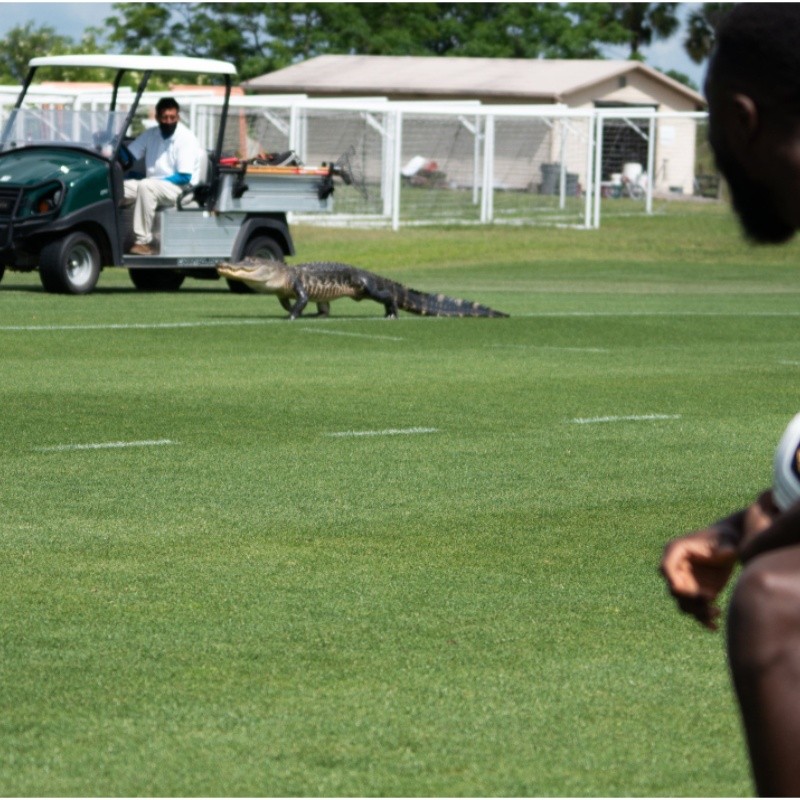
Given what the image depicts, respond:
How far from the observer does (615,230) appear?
3897 cm

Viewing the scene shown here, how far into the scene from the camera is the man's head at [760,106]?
2.48 metres

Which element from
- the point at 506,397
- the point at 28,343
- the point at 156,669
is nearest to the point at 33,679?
the point at 156,669

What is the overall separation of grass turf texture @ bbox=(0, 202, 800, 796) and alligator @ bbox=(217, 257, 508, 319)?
2.01 m

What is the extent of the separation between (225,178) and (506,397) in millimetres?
10399

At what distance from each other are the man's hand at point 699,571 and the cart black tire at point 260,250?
19300 mm

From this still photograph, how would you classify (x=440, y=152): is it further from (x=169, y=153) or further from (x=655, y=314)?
(x=655, y=314)

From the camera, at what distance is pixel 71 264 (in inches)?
803

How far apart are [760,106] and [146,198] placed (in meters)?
18.9

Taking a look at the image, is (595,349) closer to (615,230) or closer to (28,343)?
(28,343)

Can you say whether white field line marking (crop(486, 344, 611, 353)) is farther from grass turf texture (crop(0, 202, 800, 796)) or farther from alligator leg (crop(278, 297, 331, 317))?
alligator leg (crop(278, 297, 331, 317))

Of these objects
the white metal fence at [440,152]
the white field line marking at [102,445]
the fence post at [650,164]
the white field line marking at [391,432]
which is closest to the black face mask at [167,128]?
the white metal fence at [440,152]

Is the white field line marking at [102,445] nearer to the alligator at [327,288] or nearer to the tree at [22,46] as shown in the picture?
the alligator at [327,288]

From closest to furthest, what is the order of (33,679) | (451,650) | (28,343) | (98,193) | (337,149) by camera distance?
(33,679) → (451,650) → (28,343) → (98,193) → (337,149)

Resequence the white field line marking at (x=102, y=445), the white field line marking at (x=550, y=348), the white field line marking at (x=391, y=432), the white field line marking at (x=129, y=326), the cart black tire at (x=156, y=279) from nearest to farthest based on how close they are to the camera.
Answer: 1. the white field line marking at (x=102, y=445)
2. the white field line marking at (x=391, y=432)
3. the white field line marking at (x=550, y=348)
4. the white field line marking at (x=129, y=326)
5. the cart black tire at (x=156, y=279)
